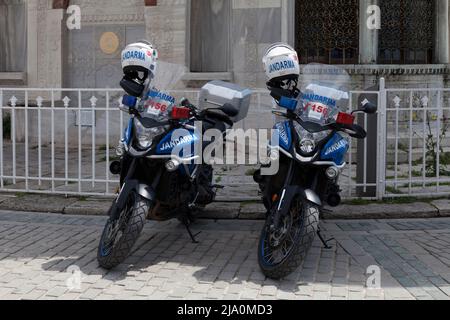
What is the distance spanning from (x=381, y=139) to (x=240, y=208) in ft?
5.54

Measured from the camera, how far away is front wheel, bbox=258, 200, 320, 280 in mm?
3881

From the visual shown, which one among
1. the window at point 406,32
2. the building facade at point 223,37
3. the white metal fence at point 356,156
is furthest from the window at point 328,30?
the white metal fence at point 356,156

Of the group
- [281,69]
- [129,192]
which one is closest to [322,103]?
[281,69]

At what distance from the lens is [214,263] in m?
4.45

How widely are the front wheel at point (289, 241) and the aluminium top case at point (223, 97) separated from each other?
124 centimetres

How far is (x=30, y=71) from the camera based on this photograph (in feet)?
35.9

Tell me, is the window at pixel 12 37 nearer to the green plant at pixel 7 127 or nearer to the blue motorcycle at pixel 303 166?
the green plant at pixel 7 127

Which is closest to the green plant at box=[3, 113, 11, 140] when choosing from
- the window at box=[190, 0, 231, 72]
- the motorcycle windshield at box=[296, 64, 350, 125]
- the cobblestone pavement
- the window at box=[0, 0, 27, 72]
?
the window at box=[0, 0, 27, 72]

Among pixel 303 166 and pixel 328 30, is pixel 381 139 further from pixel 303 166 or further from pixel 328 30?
pixel 328 30

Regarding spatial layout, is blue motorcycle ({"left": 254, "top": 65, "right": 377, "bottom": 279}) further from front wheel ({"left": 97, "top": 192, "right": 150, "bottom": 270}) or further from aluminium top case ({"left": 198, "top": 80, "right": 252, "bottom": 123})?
front wheel ({"left": 97, "top": 192, "right": 150, "bottom": 270})

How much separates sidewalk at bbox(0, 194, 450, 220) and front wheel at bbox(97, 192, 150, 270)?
180cm
